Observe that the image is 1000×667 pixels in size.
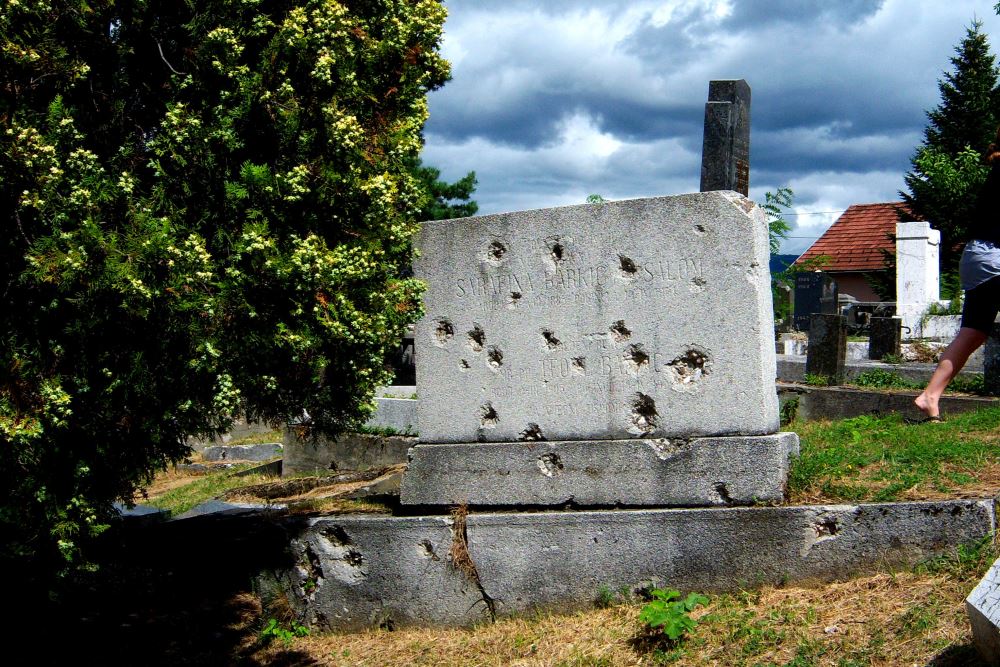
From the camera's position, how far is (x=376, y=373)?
16.8 feet

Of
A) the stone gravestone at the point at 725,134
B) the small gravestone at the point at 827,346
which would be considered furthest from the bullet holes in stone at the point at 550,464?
the small gravestone at the point at 827,346

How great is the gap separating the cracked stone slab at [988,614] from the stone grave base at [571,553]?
1.20m

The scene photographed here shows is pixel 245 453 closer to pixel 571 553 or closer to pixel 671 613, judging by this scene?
pixel 571 553

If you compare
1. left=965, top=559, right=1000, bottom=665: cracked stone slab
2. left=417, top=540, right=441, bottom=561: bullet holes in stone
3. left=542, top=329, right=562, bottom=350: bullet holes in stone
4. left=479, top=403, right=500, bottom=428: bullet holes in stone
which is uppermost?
left=542, top=329, right=562, bottom=350: bullet holes in stone

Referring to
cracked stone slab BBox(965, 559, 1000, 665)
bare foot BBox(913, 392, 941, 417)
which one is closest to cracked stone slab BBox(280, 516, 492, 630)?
bare foot BBox(913, 392, 941, 417)

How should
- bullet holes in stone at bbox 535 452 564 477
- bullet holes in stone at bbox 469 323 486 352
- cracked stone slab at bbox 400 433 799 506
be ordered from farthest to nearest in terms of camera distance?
1. bullet holes in stone at bbox 469 323 486 352
2. bullet holes in stone at bbox 535 452 564 477
3. cracked stone slab at bbox 400 433 799 506

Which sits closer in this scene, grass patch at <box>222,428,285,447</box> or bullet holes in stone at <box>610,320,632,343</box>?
bullet holes in stone at <box>610,320,632,343</box>

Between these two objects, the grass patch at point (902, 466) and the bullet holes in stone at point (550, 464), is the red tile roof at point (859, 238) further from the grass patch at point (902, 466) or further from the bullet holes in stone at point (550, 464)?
the bullet holes in stone at point (550, 464)

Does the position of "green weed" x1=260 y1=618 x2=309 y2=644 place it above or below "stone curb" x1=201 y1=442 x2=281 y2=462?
below

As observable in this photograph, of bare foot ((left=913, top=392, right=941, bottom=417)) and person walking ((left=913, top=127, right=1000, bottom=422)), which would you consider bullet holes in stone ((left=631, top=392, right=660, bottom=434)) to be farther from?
person walking ((left=913, top=127, right=1000, bottom=422))

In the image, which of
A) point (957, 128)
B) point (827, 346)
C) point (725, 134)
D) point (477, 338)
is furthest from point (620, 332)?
point (957, 128)

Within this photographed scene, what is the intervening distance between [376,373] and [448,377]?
92 centimetres

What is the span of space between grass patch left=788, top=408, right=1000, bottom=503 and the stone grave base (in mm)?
227

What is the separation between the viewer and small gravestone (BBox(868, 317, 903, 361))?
12547 millimetres
